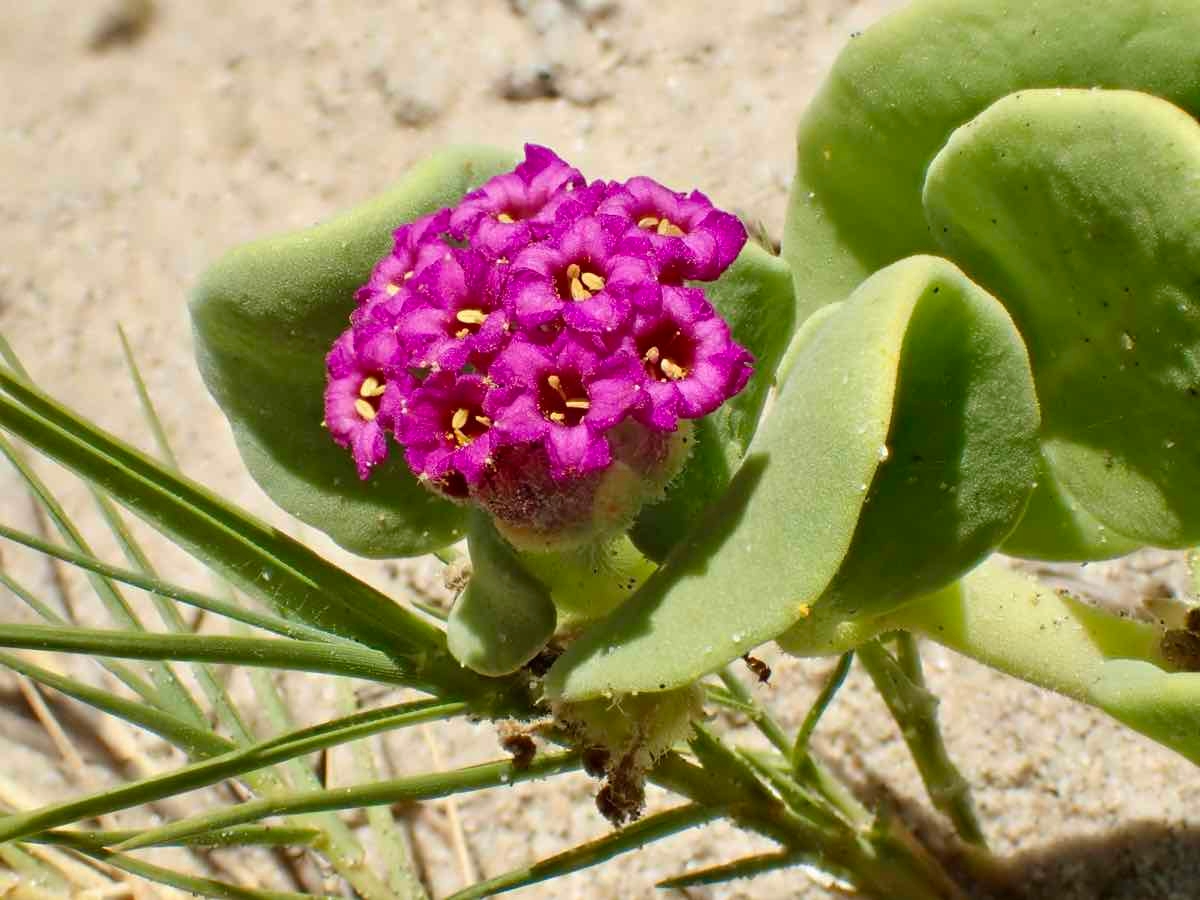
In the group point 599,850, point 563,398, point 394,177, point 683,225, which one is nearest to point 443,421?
point 563,398

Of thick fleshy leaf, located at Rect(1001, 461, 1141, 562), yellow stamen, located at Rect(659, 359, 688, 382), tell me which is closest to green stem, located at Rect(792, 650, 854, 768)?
thick fleshy leaf, located at Rect(1001, 461, 1141, 562)

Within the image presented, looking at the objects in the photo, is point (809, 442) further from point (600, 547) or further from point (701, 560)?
point (600, 547)

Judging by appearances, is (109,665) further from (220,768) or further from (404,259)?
(404,259)

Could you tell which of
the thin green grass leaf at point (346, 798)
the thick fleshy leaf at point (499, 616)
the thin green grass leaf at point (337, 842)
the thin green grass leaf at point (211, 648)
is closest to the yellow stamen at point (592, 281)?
the thick fleshy leaf at point (499, 616)

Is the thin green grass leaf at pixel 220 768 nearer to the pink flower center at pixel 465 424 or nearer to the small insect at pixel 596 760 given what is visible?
the small insect at pixel 596 760

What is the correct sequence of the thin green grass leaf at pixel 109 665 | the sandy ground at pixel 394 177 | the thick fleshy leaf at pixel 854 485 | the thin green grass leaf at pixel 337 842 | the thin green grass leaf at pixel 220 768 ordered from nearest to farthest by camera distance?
the thick fleshy leaf at pixel 854 485, the thin green grass leaf at pixel 220 768, the thin green grass leaf at pixel 109 665, the thin green grass leaf at pixel 337 842, the sandy ground at pixel 394 177
